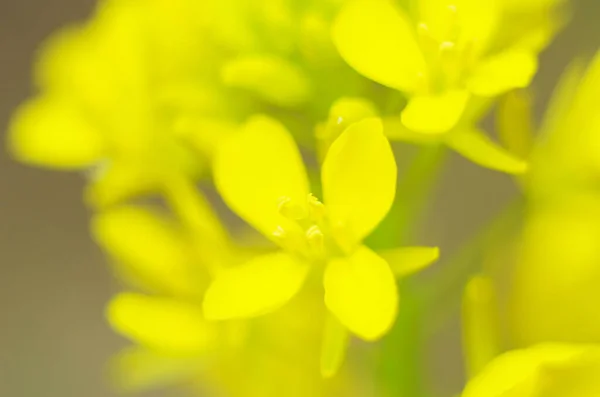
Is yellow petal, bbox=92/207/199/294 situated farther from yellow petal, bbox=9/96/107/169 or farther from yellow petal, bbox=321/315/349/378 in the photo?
yellow petal, bbox=321/315/349/378

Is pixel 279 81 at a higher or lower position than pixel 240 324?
higher

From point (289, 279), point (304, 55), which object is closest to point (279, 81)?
point (304, 55)

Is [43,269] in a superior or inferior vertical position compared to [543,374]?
inferior

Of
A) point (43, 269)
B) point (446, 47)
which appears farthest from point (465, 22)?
point (43, 269)

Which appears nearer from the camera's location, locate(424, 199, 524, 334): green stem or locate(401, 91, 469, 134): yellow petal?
locate(401, 91, 469, 134): yellow petal

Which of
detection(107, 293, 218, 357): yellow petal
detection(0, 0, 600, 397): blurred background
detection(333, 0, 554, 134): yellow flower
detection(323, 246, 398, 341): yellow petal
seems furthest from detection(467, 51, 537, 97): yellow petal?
detection(0, 0, 600, 397): blurred background

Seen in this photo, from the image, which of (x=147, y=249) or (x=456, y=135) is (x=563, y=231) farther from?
(x=147, y=249)

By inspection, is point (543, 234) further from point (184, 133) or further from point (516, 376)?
point (184, 133)
